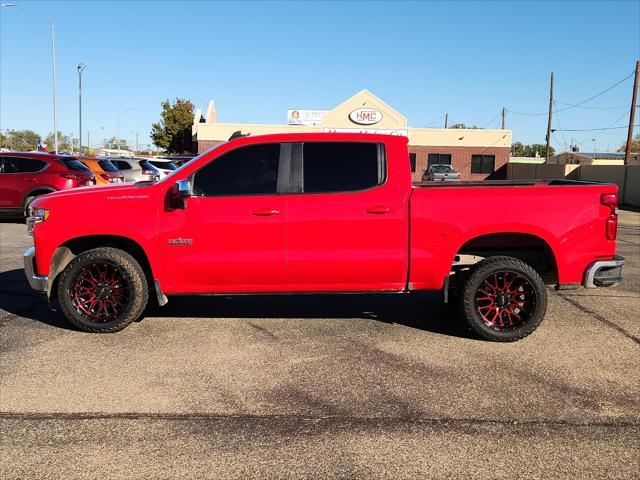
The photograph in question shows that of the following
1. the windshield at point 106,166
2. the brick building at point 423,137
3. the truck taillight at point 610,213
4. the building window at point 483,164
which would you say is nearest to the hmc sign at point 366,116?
the brick building at point 423,137

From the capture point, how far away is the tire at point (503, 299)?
18.0ft

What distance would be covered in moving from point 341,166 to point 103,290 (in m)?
2.67

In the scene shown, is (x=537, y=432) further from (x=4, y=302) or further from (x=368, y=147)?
(x=4, y=302)

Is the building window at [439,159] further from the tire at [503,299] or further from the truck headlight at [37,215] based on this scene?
the truck headlight at [37,215]

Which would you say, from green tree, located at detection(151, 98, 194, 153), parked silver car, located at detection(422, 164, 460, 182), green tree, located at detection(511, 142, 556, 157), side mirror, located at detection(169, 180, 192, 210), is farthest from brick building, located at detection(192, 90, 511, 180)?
green tree, located at detection(511, 142, 556, 157)

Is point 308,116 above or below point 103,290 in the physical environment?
above

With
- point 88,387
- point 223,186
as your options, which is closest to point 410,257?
point 223,186

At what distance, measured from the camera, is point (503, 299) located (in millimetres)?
5602

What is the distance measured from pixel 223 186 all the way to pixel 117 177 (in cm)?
1362

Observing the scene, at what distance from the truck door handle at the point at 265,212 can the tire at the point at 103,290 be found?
131 cm

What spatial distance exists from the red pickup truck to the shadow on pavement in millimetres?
665

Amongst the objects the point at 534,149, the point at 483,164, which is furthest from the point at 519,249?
the point at 534,149

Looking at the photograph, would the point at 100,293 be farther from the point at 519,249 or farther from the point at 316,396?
the point at 519,249

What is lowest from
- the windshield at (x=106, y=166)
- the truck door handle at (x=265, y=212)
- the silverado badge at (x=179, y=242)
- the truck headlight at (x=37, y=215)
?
the silverado badge at (x=179, y=242)
